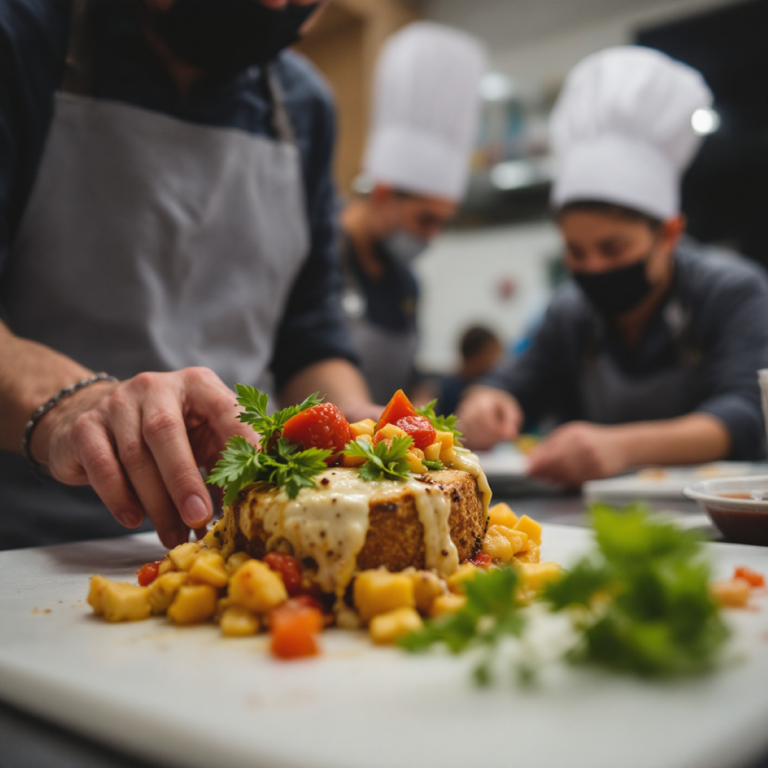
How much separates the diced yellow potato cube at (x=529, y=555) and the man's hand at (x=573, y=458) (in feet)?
3.69

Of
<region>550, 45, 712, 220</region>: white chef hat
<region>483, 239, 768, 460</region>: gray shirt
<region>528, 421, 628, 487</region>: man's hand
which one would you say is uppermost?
<region>550, 45, 712, 220</region>: white chef hat

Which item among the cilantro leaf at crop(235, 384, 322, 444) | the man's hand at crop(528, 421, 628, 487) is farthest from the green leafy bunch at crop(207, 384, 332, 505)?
the man's hand at crop(528, 421, 628, 487)

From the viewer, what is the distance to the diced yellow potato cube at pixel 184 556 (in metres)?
0.99

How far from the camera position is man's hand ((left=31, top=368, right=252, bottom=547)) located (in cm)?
109

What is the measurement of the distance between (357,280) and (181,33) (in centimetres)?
245

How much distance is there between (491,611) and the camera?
72 centimetres

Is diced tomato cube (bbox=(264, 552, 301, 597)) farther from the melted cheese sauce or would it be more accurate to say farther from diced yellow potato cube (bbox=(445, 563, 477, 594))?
diced yellow potato cube (bbox=(445, 563, 477, 594))

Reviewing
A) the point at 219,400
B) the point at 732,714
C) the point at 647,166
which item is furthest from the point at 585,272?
the point at 732,714

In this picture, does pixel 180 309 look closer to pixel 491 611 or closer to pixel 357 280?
pixel 491 611

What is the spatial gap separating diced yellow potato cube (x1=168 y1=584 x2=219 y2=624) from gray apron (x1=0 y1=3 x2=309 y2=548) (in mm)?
865

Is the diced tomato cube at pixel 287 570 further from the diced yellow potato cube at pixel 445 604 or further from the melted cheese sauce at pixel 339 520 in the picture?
the diced yellow potato cube at pixel 445 604

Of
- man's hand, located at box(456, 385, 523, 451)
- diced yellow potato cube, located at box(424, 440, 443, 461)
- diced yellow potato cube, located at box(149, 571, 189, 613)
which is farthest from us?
man's hand, located at box(456, 385, 523, 451)

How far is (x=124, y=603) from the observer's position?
91cm

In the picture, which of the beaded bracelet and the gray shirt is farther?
the gray shirt
